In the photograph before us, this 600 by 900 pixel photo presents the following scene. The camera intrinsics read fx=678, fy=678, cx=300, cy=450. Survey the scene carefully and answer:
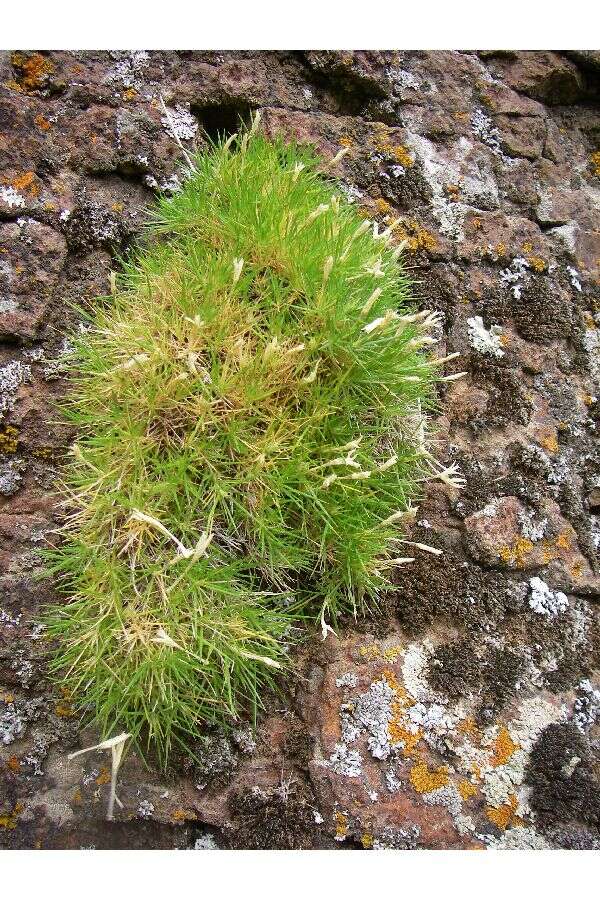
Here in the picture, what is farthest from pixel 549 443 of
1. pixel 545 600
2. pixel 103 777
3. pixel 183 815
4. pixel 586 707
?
pixel 103 777

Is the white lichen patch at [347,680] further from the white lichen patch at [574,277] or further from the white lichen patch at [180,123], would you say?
the white lichen patch at [180,123]

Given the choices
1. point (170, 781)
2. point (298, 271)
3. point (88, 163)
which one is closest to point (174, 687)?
point (170, 781)

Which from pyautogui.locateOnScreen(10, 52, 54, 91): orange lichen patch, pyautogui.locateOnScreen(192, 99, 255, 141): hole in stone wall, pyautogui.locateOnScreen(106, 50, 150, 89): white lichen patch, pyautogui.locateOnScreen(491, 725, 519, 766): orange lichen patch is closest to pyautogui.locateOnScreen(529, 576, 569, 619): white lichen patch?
pyautogui.locateOnScreen(491, 725, 519, 766): orange lichen patch

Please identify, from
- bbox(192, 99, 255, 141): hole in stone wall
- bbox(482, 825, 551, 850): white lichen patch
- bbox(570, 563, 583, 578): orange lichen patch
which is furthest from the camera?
bbox(192, 99, 255, 141): hole in stone wall

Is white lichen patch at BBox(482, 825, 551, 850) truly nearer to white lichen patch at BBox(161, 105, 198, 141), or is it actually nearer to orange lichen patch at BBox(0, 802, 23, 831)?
orange lichen patch at BBox(0, 802, 23, 831)

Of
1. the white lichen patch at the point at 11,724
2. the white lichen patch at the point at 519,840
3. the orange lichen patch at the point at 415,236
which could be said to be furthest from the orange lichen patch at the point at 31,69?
the white lichen patch at the point at 519,840

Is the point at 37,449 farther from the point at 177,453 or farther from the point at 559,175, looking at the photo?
the point at 559,175

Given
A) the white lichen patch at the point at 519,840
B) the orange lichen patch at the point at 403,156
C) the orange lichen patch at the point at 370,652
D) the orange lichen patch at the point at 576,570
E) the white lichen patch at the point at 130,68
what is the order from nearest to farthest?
the white lichen patch at the point at 519,840, the orange lichen patch at the point at 370,652, the orange lichen patch at the point at 576,570, the white lichen patch at the point at 130,68, the orange lichen patch at the point at 403,156

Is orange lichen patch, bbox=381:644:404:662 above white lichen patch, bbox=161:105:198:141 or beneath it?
beneath
